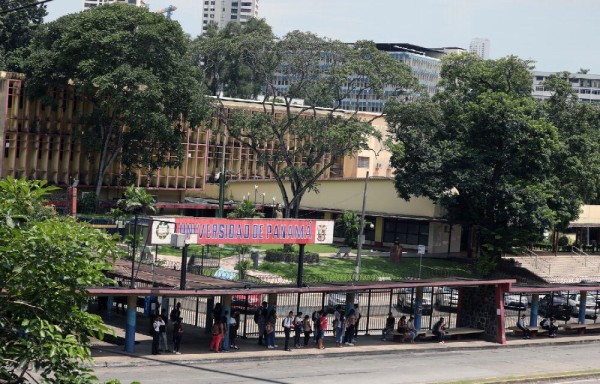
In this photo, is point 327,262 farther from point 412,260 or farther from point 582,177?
point 582,177

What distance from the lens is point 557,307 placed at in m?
55.5

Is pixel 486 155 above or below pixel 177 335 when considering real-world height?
above

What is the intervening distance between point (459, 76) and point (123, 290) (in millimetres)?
52047

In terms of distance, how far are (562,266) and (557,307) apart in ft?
84.5

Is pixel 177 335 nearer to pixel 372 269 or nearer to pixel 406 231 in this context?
pixel 372 269

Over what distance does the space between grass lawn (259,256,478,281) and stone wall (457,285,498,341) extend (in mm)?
14433

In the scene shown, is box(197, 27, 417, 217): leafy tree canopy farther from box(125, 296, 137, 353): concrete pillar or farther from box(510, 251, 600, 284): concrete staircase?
box(125, 296, 137, 353): concrete pillar

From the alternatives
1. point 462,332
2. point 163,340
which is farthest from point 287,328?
point 462,332

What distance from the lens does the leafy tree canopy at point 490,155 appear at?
69750 mm

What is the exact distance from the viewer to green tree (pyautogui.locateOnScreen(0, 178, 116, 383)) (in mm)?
8922

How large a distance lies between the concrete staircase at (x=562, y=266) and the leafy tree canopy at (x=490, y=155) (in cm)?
537

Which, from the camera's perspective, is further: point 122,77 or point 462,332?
point 122,77

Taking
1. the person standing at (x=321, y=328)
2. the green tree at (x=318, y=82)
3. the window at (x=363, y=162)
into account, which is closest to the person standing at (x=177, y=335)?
the person standing at (x=321, y=328)

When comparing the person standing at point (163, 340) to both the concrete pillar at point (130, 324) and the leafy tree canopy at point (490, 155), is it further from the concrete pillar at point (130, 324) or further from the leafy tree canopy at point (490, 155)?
the leafy tree canopy at point (490, 155)
